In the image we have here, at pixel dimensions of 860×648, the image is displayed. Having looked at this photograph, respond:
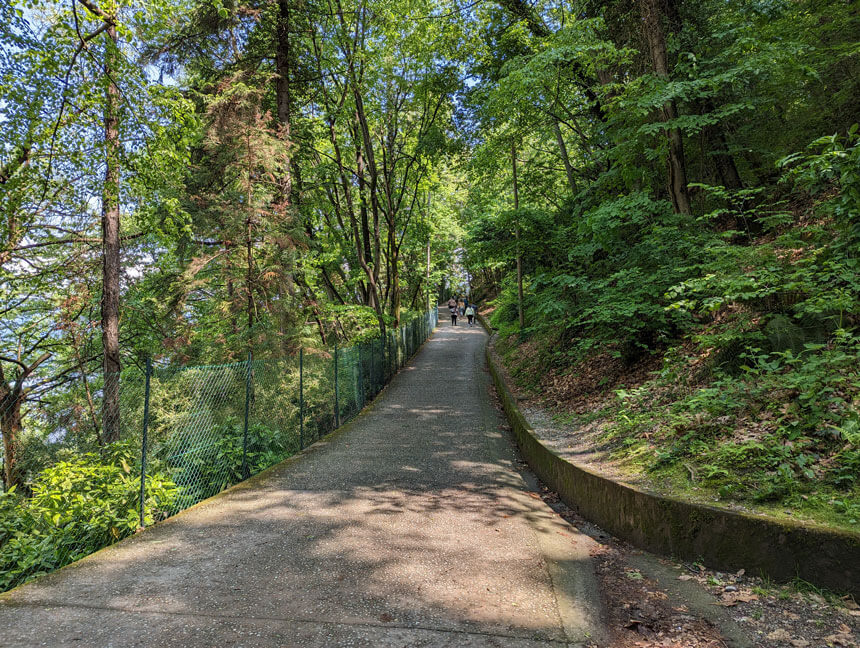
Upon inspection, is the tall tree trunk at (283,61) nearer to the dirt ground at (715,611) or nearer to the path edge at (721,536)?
the path edge at (721,536)

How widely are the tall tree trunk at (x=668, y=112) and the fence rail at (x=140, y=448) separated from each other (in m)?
7.52

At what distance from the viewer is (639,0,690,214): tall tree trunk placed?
295 inches

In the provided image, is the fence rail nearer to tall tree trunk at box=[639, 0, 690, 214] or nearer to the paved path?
the paved path

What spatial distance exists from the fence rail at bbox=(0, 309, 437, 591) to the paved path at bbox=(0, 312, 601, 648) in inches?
20.2

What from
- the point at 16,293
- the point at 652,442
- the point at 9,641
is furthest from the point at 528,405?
the point at 16,293

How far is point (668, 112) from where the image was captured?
7.59 m

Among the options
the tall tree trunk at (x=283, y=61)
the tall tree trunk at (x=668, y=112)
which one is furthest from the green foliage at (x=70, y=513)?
the tall tree trunk at (x=668, y=112)

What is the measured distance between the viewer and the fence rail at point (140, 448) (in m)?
4.45

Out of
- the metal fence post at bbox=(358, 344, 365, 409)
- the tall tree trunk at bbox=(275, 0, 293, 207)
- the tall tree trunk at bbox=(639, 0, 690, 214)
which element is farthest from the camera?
the metal fence post at bbox=(358, 344, 365, 409)

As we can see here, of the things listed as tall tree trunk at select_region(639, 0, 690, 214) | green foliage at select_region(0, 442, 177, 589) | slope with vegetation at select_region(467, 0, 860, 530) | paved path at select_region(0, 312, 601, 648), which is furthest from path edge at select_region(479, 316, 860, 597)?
tall tree trunk at select_region(639, 0, 690, 214)

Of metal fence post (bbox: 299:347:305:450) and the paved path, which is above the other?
metal fence post (bbox: 299:347:305:450)

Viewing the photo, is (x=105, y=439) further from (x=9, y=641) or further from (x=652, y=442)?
(x=652, y=442)

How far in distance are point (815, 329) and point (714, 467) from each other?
258 centimetres

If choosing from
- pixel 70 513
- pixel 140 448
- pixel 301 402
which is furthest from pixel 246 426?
pixel 70 513
